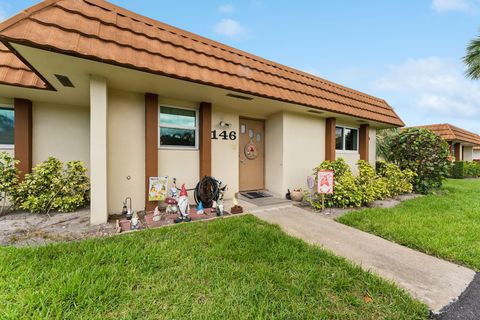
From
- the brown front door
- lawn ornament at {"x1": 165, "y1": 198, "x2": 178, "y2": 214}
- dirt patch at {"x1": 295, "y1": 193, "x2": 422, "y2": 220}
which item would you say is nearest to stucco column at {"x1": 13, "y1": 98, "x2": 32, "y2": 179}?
lawn ornament at {"x1": 165, "y1": 198, "x2": 178, "y2": 214}

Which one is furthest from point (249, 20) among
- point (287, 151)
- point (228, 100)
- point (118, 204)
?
point (118, 204)

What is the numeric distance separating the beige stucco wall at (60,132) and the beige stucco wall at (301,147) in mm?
5872

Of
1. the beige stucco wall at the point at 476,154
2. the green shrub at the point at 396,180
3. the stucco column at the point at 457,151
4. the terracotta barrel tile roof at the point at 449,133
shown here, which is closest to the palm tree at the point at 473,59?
the green shrub at the point at 396,180

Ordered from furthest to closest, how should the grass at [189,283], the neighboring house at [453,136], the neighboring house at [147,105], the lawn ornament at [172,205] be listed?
the neighboring house at [453,136]
the lawn ornament at [172,205]
the neighboring house at [147,105]
the grass at [189,283]

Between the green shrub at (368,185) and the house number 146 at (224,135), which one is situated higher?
the house number 146 at (224,135)

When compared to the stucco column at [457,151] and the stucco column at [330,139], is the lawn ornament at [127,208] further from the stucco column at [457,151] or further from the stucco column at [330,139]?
the stucco column at [457,151]

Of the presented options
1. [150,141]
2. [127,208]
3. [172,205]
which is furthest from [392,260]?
[150,141]

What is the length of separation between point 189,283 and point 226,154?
414cm

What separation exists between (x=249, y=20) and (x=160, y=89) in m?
6.54

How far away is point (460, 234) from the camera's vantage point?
137 inches

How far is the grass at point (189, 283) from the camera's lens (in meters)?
1.69

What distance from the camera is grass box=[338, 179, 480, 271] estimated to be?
2947 millimetres

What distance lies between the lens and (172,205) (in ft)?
14.2

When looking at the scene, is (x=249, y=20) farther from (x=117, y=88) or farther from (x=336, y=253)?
(x=336, y=253)
